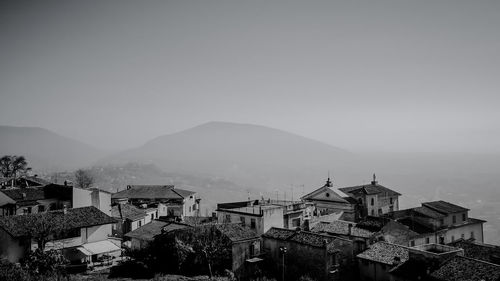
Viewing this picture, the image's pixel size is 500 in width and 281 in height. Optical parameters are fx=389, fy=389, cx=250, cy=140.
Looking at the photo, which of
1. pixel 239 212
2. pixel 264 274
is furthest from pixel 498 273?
pixel 239 212

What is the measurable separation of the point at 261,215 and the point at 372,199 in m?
24.8

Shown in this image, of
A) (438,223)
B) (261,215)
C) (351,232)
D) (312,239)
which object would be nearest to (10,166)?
(261,215)

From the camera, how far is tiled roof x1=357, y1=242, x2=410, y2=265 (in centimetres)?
3544

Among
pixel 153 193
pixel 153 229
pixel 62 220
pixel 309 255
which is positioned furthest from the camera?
pixel 153 193

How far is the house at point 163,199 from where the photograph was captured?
214ft

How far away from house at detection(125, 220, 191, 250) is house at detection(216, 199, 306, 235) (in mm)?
6187

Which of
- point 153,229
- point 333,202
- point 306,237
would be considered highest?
point 333,202

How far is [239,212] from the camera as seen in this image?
47.7 m

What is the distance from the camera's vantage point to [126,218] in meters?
52.8

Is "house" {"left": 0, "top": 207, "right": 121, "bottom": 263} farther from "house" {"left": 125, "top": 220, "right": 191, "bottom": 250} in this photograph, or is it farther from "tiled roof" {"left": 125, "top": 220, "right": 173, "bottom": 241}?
"tiled roof" {"left": 125, "top": 220, "right": 173, "bottom": 241}

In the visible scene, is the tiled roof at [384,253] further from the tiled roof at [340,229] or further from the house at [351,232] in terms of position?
the tiled roof at [340,229]

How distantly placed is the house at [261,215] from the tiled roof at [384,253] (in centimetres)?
1194

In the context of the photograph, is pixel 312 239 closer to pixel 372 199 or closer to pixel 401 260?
pixel 401 260

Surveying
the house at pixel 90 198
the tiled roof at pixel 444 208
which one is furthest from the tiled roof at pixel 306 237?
the tiled roof at pixel 444 208
